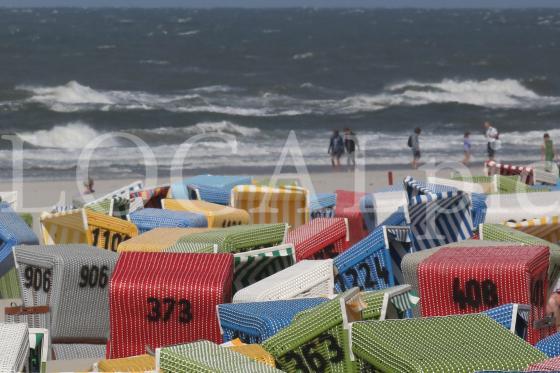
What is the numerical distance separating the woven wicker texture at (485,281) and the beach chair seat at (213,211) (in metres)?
4.58

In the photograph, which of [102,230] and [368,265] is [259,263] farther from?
[102,230]

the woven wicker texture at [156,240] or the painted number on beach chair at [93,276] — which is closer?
the painted number on beach chair at [93,276]

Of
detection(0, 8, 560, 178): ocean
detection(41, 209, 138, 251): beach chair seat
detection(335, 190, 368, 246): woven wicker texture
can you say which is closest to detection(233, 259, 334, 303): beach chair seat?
detection(41, 209, 138, 251): beach chair seat

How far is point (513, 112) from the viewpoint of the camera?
44.5m

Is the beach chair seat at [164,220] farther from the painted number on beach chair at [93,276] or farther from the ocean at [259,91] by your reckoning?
the ocean at [259,91]

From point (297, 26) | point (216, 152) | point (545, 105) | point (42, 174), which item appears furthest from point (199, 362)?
point (297, 26)

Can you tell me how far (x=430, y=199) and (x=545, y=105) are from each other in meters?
35.9

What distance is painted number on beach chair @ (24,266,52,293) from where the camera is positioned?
32.0 feet

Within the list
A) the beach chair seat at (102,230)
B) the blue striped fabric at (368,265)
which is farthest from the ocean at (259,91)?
the blue striped fabric at (368,265)

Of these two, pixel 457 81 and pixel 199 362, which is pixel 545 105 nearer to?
pixel 457 81

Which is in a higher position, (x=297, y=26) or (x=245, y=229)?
(x=297, y=26)

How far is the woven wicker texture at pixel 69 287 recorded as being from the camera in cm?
970

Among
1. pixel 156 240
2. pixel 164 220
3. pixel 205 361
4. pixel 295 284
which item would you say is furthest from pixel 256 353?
pixel 164 220

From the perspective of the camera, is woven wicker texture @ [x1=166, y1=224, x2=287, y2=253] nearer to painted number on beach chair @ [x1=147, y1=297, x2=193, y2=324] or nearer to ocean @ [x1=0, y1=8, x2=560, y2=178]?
painted number on beach chair @ [x1=147, y1=297, x2=193, y2=324]
